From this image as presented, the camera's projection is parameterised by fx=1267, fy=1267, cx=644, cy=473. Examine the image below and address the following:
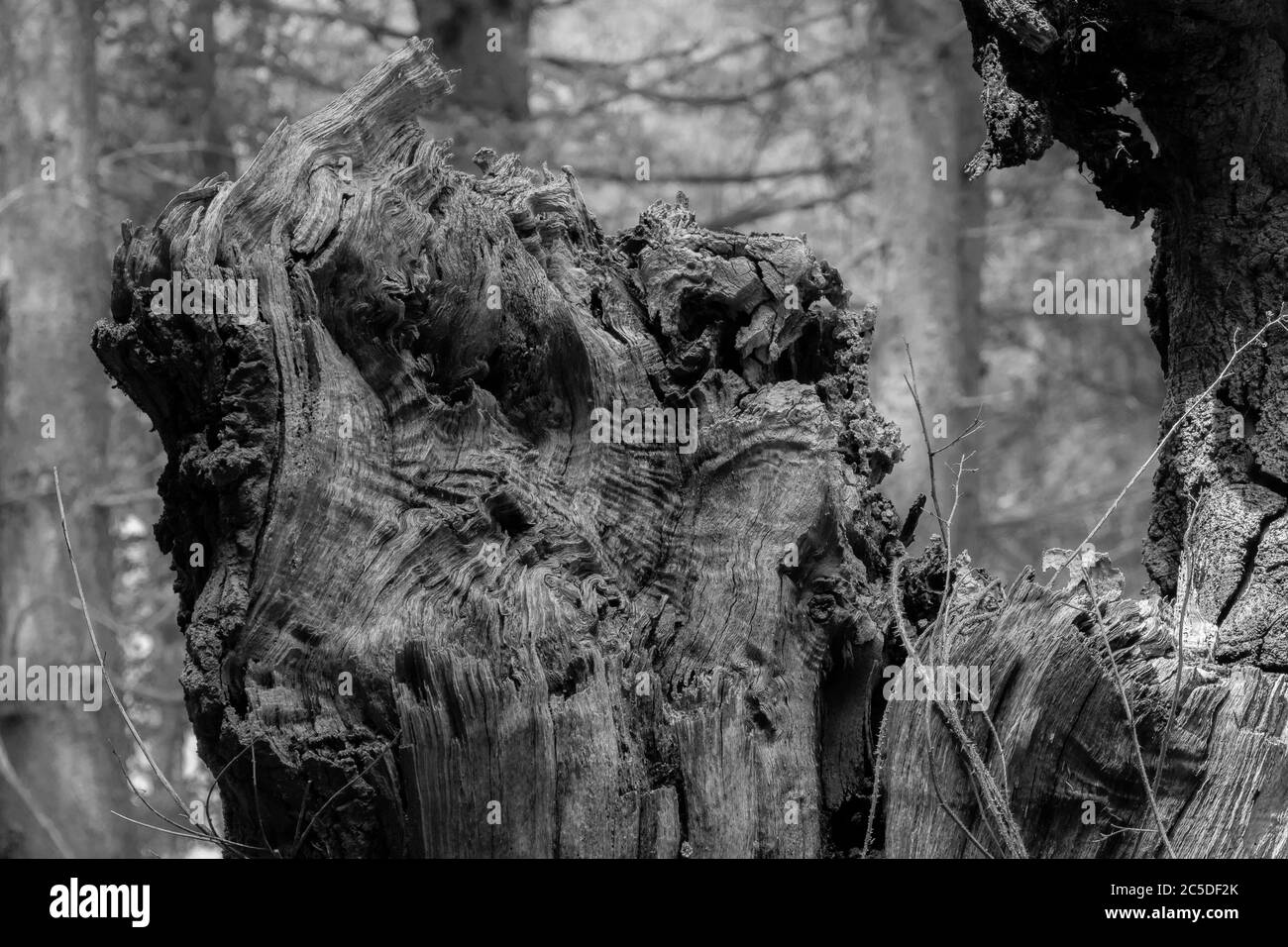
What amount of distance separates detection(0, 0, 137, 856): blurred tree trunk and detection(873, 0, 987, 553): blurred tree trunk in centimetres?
559

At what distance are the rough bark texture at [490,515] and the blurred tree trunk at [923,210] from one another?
19.2 feet

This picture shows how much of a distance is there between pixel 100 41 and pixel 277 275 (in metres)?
8.83

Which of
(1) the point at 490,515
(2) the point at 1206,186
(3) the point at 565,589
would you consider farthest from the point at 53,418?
(2) the point at 1206,186

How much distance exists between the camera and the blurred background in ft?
27.7

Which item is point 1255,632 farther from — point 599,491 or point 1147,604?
point 599,491

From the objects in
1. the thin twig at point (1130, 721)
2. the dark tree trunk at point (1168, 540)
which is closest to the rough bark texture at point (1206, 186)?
the dark tree trunk at point (1168, 540)

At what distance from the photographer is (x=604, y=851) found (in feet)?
9.54

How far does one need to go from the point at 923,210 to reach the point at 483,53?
347cm

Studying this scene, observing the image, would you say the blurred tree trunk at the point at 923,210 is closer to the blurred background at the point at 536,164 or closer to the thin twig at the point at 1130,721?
the blurred background at the point at 536,164

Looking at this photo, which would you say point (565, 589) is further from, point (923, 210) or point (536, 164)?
point (923, 210)

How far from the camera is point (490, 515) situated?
318 cm

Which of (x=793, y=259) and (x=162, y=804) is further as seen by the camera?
(x=162, y=804)

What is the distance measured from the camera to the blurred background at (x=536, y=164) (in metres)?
8.44
